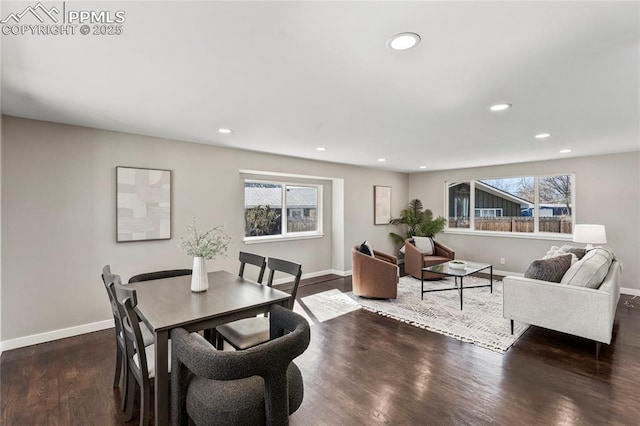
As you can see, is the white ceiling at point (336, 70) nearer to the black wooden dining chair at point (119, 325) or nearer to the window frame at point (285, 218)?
the black wooden dining chair at point (119, 325)

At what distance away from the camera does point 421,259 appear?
5.34m

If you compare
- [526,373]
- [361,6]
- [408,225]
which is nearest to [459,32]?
[361,6]

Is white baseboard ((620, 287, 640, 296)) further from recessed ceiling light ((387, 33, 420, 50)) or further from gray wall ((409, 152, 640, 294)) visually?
recessed ceiling light ((387, 33, 420, 50))

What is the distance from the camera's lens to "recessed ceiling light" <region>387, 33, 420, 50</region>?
1573mm

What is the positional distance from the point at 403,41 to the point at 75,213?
364 cm

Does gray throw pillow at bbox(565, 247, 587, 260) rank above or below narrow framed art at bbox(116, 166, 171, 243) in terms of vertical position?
below

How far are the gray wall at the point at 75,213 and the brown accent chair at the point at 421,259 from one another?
332cm

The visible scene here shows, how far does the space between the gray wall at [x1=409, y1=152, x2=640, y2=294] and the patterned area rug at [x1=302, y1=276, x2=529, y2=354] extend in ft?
3.85

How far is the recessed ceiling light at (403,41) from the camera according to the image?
1.57m

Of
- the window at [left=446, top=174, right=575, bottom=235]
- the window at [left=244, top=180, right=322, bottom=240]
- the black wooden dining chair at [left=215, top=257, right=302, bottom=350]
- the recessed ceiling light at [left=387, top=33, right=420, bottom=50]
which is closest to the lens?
the recessed ceiling light at [left=387, top=33, right=420, bottom=50]

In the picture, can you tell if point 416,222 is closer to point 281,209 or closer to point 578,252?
point 578,252

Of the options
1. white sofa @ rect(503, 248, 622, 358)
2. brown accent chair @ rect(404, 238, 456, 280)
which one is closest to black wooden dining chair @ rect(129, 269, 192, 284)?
white sofa @ rect(503, 248, 622, 358)

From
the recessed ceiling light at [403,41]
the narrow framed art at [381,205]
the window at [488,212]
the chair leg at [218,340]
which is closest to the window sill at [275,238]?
the narrow framed art at [381,205]

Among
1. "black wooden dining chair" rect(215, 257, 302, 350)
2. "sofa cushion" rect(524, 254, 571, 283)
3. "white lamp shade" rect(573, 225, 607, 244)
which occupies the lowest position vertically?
"black wooden dining chair" rect(215, 257, 302, 350)
